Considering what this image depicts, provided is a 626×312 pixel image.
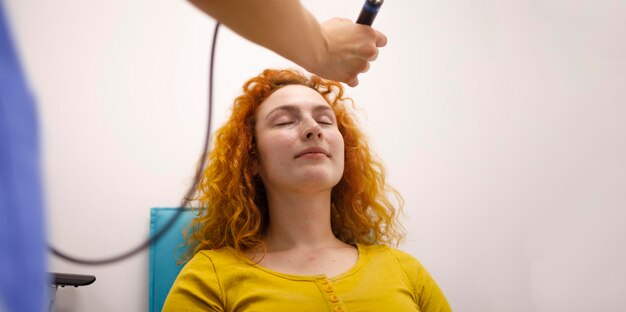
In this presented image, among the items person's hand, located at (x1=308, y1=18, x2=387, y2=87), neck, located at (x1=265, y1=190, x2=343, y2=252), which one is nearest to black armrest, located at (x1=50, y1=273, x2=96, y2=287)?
neck, located at (x1=265, y1=190, x2=343, y2=252)

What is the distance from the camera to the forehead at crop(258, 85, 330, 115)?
1210 mm

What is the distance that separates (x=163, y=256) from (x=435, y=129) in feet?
2.93

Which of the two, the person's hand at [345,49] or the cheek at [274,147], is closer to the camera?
the person's hand at [345,49]

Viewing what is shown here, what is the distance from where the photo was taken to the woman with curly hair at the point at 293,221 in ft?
3.35

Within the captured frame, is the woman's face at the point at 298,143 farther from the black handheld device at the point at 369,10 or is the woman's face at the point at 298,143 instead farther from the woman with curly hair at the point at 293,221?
the black handheld device at the point at 369,10

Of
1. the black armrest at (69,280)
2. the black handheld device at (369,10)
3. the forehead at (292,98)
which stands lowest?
the black armrest at (69,280)

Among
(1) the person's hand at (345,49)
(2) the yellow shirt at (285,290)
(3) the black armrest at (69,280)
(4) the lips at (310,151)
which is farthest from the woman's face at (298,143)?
(3) the black armrest at (69,280)

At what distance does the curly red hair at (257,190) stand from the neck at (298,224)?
5cm

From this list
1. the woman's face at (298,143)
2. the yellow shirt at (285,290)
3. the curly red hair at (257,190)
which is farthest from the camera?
the curly red hair at (257,190)

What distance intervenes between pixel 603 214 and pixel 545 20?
645 millimetres

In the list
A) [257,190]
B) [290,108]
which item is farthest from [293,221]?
[290,108]

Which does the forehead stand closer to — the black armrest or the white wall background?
the white wall background

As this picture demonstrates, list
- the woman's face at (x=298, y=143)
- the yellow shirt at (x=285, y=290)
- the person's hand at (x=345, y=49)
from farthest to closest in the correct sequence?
1. the woman's face at (x=298, y=143)
2. the yellow shirt at (x=285, y=290)
3. the person's hand at (x=345, y=49)

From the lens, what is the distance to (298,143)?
114cm
